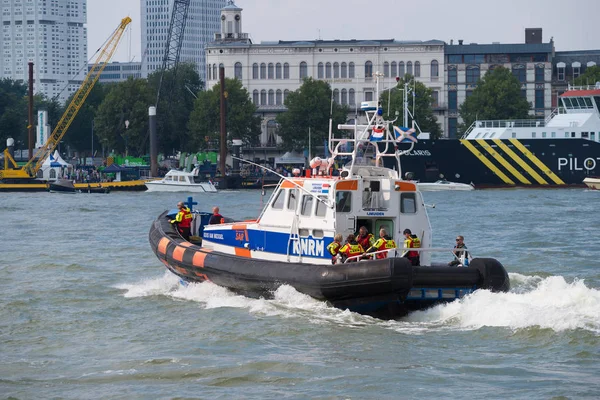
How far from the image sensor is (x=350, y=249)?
18.9 metres

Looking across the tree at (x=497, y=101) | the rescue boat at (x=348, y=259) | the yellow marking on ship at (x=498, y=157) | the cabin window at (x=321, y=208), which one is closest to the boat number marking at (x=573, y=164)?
the yellow marking on ship at (x=498, y=157)

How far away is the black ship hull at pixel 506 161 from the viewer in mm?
70312

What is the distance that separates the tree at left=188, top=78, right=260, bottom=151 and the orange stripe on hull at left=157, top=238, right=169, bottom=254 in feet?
222

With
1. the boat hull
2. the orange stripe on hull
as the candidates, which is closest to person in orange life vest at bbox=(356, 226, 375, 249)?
the boat hull

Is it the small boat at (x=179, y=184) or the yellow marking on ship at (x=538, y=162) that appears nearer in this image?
the yellow marking on ship at (x=538, y=162)

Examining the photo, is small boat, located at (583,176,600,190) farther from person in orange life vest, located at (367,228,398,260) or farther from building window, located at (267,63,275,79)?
person in orange life vest, located at (367,228,398,260)

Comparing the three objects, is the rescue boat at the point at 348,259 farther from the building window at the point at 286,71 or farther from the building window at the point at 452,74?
the building window at the point at 452,74

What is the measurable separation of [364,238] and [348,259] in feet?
1.99

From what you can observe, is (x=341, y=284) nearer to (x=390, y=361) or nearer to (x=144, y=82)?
(x=390, y=361)

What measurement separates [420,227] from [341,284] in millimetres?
2443

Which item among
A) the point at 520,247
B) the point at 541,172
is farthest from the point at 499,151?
the point at 520,247

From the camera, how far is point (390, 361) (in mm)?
16234

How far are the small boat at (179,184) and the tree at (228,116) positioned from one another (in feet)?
62.4

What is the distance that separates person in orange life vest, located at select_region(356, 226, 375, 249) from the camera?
19189mm
